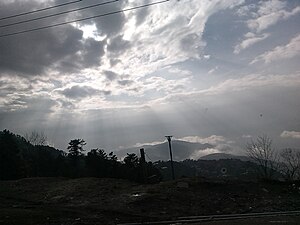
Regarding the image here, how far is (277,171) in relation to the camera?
4622 cm

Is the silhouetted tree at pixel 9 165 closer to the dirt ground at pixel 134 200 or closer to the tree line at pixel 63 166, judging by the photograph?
the tree line at pixel 63 166

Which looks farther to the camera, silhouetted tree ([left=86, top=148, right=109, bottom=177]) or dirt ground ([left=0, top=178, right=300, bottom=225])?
silhouetted tree ([left=86, top=148, right=109, bottom=177])

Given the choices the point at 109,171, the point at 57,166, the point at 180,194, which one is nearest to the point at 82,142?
the point at 57,166

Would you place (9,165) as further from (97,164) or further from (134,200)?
(134,200)

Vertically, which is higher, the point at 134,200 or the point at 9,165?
the point at 9,165

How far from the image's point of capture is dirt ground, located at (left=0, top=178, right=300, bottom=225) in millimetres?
→ 15414

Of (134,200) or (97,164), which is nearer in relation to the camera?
(134,200)

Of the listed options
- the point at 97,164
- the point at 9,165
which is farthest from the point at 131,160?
the point at 9,165

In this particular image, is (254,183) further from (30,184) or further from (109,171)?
(109,171)

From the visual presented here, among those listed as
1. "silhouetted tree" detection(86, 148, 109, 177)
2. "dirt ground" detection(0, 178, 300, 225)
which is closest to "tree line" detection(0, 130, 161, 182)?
"silhouetted tree" detection(86, 148, 109, 177)

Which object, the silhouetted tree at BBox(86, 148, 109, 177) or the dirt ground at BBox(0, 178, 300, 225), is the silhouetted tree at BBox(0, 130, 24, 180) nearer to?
the silhouetted tree at BBox(86, 148, 109, 177)

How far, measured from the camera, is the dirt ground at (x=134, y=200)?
15414 mm

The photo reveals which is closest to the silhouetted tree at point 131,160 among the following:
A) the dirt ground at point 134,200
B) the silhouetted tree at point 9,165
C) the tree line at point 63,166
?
the tree line at point 63,166

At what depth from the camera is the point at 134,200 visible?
61.5 feet
